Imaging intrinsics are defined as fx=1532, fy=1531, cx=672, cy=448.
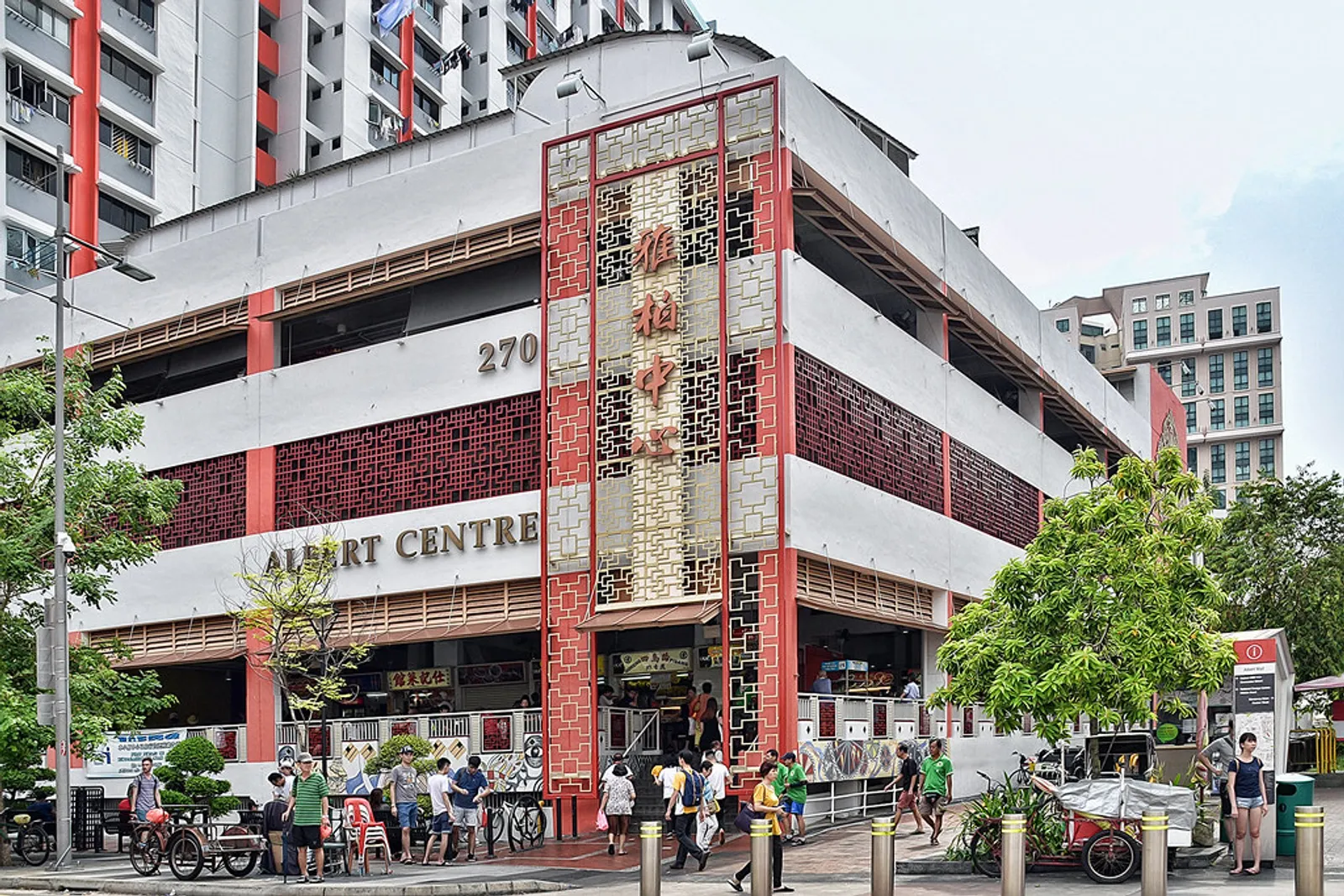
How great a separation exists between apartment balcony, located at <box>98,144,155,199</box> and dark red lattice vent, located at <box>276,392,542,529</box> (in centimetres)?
2181

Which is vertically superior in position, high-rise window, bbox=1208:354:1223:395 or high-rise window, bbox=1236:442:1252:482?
high-rise window, bbox=1208:354:1223:395

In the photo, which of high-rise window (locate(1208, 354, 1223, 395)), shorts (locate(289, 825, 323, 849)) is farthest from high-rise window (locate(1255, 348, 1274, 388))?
shorts (locate(289, 825, 323, 849))

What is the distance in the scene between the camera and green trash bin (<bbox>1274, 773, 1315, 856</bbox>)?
18406 millimetres

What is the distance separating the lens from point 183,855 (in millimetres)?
21750

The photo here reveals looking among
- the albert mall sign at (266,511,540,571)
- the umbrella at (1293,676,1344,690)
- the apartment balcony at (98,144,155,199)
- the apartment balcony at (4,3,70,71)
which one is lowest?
the umbrella at (1293,676,1344,690)

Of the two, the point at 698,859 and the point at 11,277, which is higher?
the point at 11,277

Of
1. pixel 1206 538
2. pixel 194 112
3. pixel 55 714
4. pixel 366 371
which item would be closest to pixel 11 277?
pixel 194 112

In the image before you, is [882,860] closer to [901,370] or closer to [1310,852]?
[1310,852]

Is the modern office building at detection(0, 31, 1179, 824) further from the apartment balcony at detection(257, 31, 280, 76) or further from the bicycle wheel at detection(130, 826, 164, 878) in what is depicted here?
the apartment balcony at detection(257, 31, 280, 76)

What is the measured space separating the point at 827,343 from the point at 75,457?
43.1 feet

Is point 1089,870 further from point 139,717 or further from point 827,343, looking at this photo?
point 139,717

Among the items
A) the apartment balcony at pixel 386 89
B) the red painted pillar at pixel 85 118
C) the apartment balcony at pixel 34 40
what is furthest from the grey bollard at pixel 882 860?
the apartment balcony at pixel 386 89

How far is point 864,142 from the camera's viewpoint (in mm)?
28750

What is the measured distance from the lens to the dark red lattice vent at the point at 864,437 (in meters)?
26.2
